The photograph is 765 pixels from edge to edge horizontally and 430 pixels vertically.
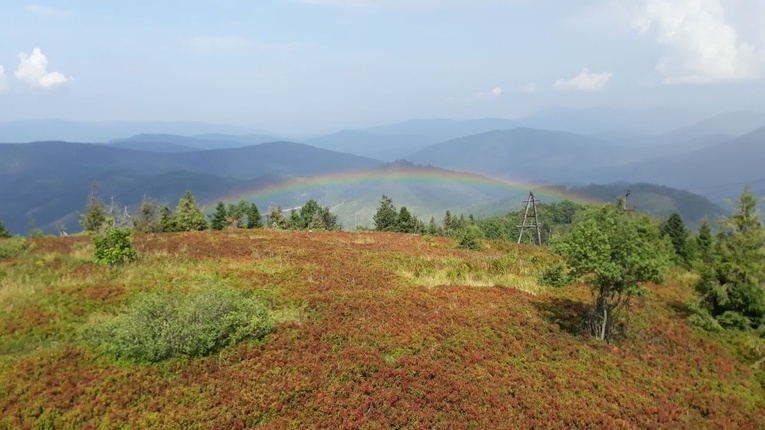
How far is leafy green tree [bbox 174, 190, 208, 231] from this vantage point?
5712 cm

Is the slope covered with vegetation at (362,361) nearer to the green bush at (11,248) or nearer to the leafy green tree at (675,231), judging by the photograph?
the green bush at (11,248)

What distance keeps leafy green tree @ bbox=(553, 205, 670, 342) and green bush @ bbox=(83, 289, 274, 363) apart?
9345 millimetres

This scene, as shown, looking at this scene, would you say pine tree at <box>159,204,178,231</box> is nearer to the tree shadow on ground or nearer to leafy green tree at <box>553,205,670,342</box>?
the tree shadow on ground

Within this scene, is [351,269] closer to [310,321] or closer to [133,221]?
[310,321]

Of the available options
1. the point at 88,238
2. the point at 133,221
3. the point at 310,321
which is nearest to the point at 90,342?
the point at 310,321

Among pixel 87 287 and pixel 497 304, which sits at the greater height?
pixel 87 287

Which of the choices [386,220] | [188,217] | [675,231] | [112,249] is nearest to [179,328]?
[112,249]

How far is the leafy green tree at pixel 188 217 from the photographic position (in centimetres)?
5712

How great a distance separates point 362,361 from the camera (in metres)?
10.3

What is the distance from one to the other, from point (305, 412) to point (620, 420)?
684 cm

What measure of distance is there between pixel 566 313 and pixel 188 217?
54607mm

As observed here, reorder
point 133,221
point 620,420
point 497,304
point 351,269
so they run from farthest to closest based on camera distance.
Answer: point 133,221
point 351,269
point 497,304
point 620,420

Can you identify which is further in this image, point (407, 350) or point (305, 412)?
point (407, 350)

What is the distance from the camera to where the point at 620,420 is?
9.16 metres
